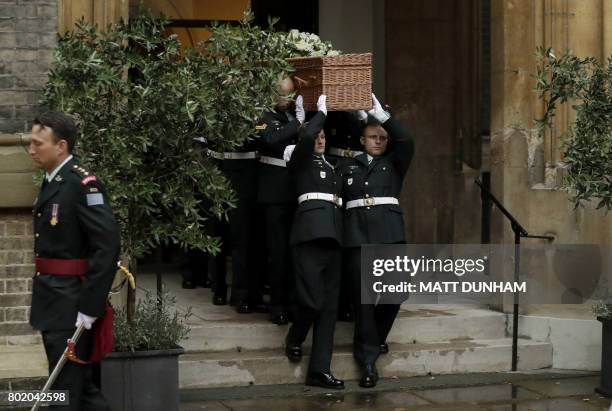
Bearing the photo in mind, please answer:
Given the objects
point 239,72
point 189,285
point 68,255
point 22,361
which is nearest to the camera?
point 68,255

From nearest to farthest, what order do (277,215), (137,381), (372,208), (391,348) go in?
(137,381), (372,208), (277,215), (391,348)

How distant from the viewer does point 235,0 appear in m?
14.6

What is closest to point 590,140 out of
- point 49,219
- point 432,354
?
point 432,354

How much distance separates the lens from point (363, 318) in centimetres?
1027

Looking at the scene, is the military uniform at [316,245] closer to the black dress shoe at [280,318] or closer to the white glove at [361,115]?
the black dress shoe at [280,318]

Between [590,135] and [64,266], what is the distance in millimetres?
4978

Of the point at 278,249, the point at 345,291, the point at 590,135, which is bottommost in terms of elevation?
the point at 345,291

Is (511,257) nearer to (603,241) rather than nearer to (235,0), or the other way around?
(603,241)

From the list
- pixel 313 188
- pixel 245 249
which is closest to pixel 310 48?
pixel 313 188

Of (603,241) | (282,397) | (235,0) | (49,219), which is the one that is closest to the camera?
(49,219)

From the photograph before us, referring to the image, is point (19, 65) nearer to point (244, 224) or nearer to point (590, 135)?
point (244, 224)

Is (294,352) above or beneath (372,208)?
beneath

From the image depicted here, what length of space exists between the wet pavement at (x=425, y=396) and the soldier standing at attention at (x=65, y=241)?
254 centimetres

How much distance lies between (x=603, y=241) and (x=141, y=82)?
201 inches
